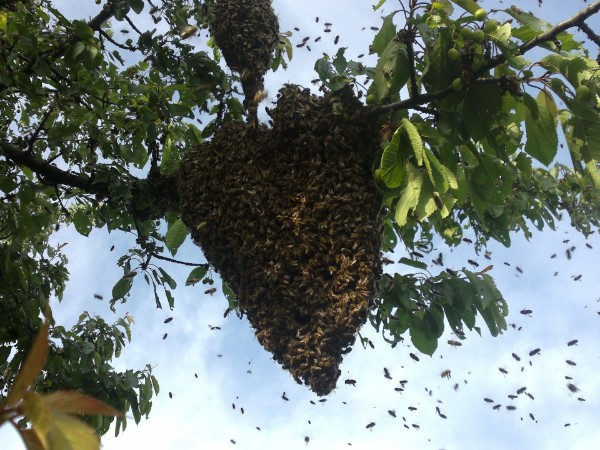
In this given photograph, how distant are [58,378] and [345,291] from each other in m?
3.06

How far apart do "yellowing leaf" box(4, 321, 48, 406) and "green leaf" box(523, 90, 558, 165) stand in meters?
3.04

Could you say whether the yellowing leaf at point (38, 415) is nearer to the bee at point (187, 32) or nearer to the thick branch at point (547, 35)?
the thick branch at point (547, 35)

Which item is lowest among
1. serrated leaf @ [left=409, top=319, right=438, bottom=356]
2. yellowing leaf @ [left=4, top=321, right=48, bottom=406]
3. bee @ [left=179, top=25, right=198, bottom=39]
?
yellowing leaf @ [left=4, top=321, right=48, bottom=406]

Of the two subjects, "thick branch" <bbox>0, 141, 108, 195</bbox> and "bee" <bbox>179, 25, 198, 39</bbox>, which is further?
"bee" <bbox>179, 25, 198, 39</bbox>

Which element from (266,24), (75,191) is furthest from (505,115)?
(75,191)

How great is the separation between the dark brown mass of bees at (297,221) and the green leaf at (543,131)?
852 mm

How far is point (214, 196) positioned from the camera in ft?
12.6

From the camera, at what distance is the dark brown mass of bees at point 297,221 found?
331 cm

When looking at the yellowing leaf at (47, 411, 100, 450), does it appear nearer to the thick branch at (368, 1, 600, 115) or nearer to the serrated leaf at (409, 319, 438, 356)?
the thick branch at (368, 1, 600, 115)

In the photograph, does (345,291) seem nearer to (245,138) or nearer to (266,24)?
(245,138)

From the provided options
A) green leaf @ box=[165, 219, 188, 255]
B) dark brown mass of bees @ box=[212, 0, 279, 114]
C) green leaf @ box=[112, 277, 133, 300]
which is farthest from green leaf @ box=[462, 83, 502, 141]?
green leaf @ box=[112, 277, 133, 300]

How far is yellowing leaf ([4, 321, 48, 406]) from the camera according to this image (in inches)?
34.0

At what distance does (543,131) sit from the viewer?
136 inches

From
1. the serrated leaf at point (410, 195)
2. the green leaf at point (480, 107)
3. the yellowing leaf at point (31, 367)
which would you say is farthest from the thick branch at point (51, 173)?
the yellowing leaf at point (31, 367)
